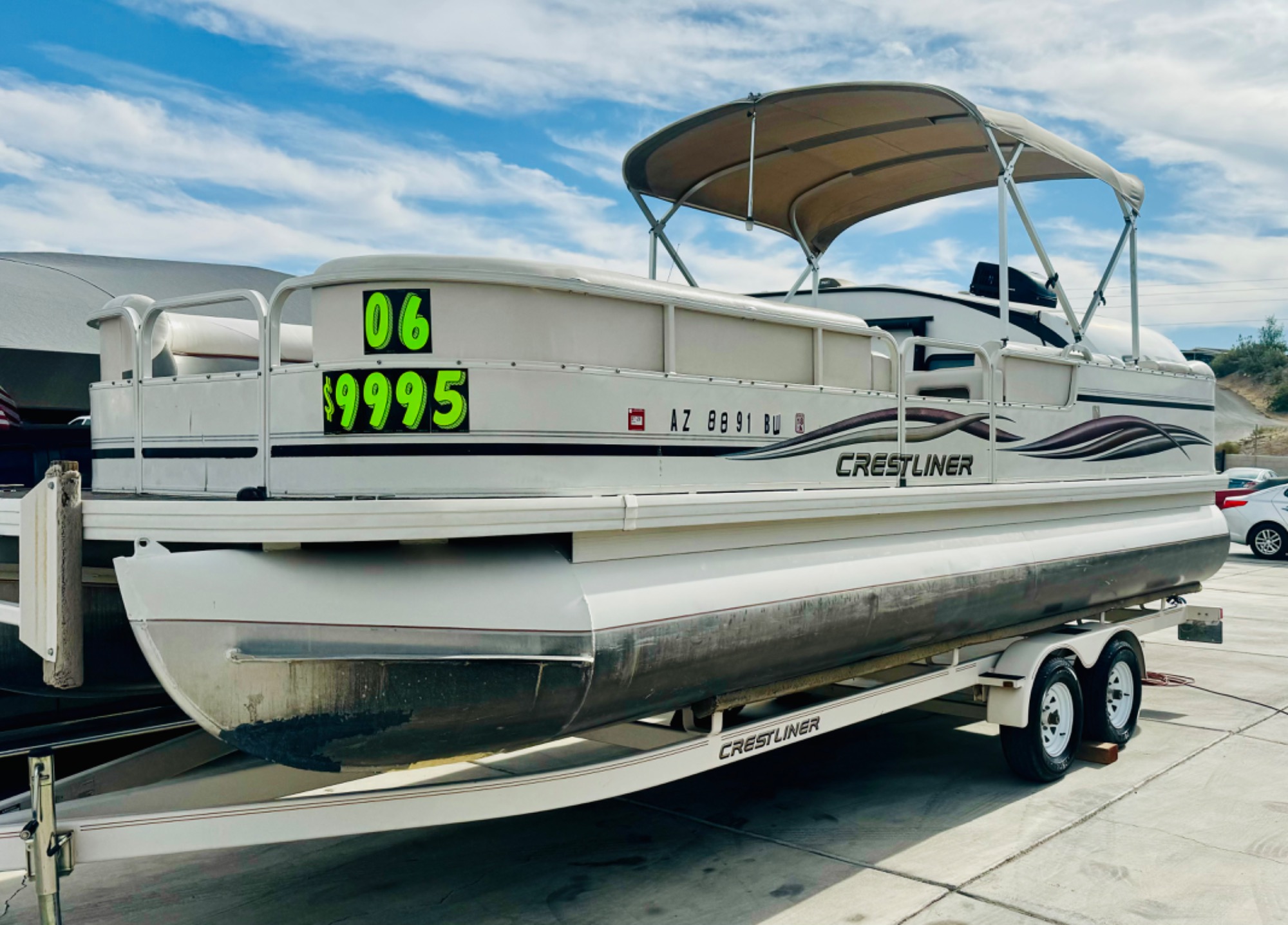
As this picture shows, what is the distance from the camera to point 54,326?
54.1 feet

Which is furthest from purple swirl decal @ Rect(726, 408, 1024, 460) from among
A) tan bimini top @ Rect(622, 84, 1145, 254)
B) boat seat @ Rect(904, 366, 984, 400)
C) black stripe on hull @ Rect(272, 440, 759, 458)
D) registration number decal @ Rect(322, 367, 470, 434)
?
tan bimini top @ Rect(622, 84, 1145, 254)

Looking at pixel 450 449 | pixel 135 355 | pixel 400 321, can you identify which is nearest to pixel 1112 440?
pixel 450 449

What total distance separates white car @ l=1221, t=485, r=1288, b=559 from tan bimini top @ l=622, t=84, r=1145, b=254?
39.4 ft

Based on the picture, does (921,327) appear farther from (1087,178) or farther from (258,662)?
(258,662)

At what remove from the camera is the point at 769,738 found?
4441 mm

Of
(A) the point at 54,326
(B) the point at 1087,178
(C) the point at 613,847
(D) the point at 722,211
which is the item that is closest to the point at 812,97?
(D) the point at 722,211

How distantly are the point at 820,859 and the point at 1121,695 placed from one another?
282 cm

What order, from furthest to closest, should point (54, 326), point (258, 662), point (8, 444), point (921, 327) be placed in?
1. point (54, 326)
2. point (921, 327)
3. point (8, 444)
4. point (258, 662)

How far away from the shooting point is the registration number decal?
350 centimetres

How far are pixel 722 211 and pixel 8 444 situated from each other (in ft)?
14.4

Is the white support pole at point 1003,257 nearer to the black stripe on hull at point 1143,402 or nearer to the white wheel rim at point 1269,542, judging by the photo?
the black stripe on hull at point 1143,402

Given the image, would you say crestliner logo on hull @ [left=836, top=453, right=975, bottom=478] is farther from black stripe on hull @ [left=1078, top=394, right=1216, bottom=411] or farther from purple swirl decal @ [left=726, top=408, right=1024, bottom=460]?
black stripe on hull @ [left=1078, top=394, right=1216, bottom=411]

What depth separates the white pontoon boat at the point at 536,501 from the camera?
3264 mm

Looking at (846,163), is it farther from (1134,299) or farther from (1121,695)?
(1121,695)
